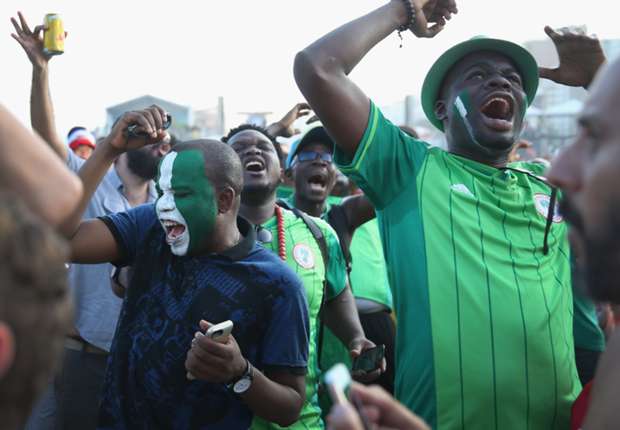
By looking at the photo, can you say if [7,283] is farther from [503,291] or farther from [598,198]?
[503,291]

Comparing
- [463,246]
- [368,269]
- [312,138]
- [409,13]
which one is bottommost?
[368,269]

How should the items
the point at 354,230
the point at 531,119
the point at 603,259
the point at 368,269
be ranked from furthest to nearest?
the point at 531,119, the point at 368,269, the point at 354,230, the point at 603,259

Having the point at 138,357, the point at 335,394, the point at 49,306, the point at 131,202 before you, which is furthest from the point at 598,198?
the point at 131,202

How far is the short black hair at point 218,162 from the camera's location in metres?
3.52

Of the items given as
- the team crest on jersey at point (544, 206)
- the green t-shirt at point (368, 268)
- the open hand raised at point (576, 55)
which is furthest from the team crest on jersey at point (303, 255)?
the open hand raised at point (576, 55)

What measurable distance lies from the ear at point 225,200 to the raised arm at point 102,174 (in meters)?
0.35

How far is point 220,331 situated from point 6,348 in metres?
1.71

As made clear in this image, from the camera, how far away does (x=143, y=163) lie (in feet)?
17.8

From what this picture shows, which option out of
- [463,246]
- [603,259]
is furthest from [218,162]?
[603,259]

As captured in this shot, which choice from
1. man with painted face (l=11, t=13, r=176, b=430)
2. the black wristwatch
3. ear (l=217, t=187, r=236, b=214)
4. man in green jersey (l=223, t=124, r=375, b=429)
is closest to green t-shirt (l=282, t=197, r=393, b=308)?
man in green jersey (l=223, t=124, r=375, b=429)

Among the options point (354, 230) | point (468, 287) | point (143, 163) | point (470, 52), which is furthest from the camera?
point (354, 230)

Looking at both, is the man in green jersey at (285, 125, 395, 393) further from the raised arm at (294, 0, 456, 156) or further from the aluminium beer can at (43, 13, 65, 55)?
the raised arm at (294, 0, 456, 156)

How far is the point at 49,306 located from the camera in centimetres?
139

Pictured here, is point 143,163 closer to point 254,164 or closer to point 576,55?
point 254,164
